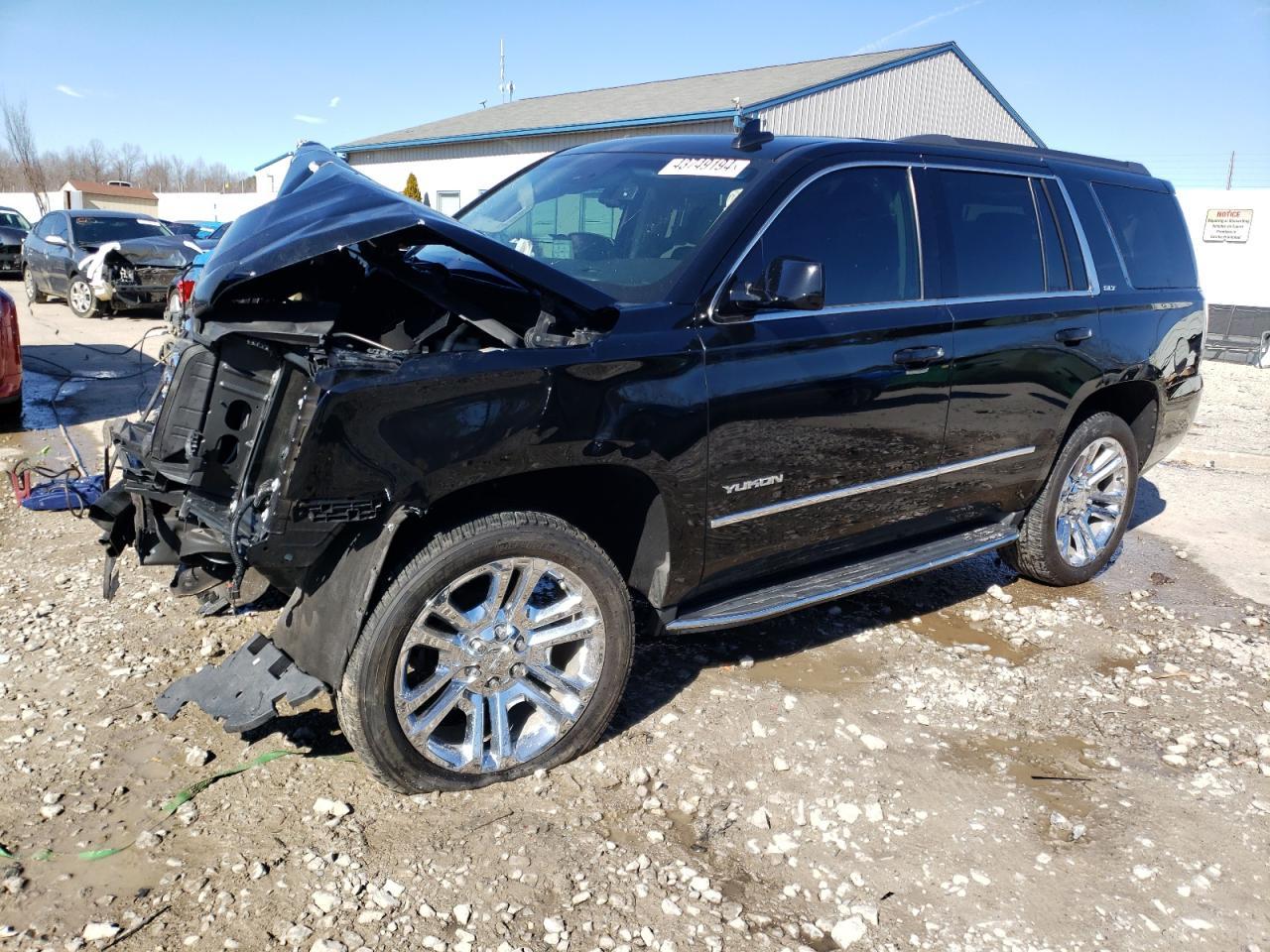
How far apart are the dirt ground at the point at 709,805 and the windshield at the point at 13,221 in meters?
21.1

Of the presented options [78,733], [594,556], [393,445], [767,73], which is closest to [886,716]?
[594,556]

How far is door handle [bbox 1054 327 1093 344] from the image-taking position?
4484 mm

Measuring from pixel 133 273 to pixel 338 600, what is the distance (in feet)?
42.3

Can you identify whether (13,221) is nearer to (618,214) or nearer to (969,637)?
(618,214)

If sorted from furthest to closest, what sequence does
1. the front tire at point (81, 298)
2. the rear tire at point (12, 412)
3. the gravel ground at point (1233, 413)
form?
the front tire at point (81, 298)
the gravel ground at point (1233, 413)
the rear tire at point (12, 412)

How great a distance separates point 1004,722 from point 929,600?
4.04 ft

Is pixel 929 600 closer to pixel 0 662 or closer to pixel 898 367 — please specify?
pixel 898 367

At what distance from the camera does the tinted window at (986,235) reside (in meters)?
4.09

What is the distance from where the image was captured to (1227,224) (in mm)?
21172

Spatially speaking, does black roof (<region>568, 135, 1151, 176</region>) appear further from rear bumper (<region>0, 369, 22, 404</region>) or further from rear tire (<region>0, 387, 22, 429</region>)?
rear tire (<region>0, 387, 22, 429</region>)

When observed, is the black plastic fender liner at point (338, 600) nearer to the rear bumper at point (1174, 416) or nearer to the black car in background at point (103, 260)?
the rear bumper at point (1174, 416)

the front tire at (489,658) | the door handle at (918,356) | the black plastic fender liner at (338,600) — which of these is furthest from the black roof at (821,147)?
the black plastic fender liner at (338,600)

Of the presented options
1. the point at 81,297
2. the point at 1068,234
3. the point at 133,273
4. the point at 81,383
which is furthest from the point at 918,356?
the point at 81,297

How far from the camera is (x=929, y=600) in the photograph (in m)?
5.02
